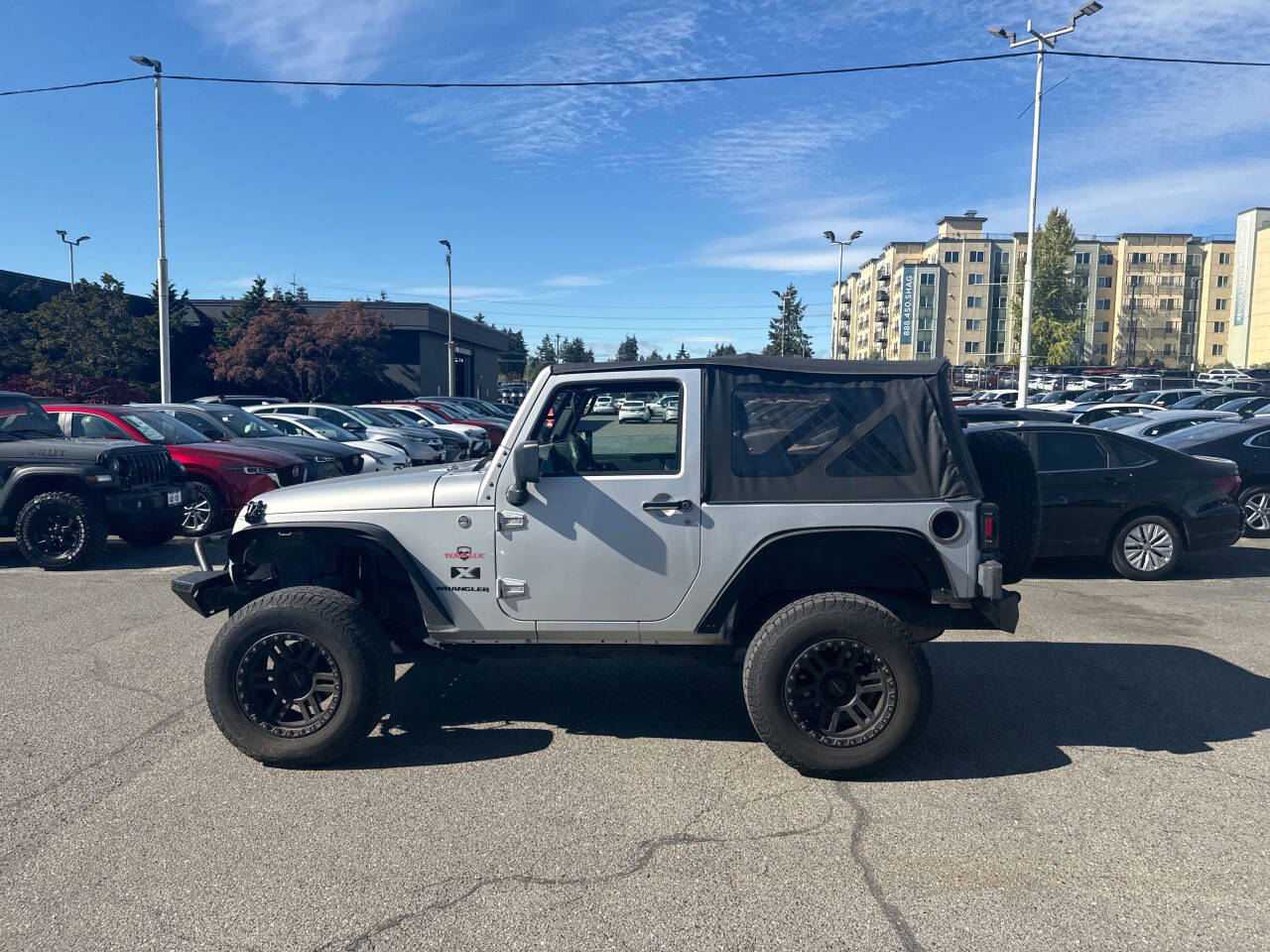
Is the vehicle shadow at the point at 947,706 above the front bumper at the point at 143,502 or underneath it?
underneath

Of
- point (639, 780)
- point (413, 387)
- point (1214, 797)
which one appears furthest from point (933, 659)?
point (413, 387)

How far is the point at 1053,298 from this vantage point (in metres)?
84.8

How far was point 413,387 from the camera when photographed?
51062 mm

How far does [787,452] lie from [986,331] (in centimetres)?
11428

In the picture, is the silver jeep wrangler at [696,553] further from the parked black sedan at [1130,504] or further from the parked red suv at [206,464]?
the parked red suv at [206,464]

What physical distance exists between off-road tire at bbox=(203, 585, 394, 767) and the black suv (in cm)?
609

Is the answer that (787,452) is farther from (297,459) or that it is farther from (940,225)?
(940,225)

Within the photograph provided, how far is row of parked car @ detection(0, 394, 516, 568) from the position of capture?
9.73 m

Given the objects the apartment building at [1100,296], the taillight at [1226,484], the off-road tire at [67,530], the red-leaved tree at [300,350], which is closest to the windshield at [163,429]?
the off-road tire at [67,530]

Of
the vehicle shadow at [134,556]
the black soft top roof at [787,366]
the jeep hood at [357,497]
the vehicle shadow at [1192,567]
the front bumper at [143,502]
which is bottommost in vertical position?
the vehicle shadow at [134,556]

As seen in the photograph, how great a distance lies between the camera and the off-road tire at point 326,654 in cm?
455

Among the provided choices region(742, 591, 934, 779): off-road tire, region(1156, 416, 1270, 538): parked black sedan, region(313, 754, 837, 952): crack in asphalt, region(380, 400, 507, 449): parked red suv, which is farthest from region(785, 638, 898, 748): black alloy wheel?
region(380, 400, 507, 449): parked red suv

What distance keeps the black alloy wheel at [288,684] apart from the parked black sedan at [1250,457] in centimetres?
1062

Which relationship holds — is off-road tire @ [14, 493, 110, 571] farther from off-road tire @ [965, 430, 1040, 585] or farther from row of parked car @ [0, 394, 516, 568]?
off-road tire @ [965, 430, 1040, 585]
